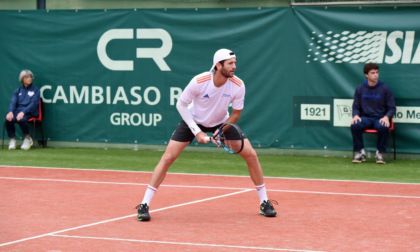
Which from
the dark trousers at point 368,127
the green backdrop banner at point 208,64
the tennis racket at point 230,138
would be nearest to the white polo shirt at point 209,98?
the tennis racket at point 230,138

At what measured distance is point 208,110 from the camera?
814 cm

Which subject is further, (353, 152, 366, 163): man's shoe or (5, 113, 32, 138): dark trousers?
(5, 113, 32, 138): dark trousers

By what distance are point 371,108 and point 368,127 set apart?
0.33 metres

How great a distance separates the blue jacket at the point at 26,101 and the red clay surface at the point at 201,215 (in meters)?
3.74

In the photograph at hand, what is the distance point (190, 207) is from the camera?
29.2ft

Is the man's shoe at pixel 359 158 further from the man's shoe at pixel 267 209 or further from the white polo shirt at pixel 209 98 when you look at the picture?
the white polo shirt at pixel 209 98

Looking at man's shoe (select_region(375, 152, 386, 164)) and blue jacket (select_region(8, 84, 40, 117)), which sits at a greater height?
blue jacket (select_region(8, 84, 40, 117))

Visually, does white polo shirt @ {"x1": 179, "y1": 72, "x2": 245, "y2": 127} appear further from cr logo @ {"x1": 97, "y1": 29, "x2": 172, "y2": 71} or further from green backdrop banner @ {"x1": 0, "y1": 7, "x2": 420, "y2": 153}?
cr logo @ {"x1": 97, "y1": 29, "x2": 172, "y2": 71}

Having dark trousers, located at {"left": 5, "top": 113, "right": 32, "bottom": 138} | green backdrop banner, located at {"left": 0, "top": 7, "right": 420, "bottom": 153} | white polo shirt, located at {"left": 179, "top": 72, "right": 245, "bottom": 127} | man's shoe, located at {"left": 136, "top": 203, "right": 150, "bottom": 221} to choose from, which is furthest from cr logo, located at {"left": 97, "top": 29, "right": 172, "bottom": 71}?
man's shoe, located at {"left": 136, "top": 203, "right": 150, "bottom": 221}

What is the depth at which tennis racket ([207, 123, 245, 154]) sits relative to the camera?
805 centimetres

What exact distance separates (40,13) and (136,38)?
223 centimetres

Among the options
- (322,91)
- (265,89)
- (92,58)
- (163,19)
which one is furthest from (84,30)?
(322,91)

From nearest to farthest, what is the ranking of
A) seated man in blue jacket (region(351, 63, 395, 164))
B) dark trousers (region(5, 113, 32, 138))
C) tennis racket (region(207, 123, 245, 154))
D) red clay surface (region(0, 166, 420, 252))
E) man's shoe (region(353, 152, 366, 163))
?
red clay surface (region(0, 166, 420, 252)), tennis racket (region(207, 123, 245, 154)), seated man in blue jacket (region(351, 63, 395, 164)), man's shoe (region(353, 152, 366, 163)), dark trousers (region(5, 113, 32, 138))

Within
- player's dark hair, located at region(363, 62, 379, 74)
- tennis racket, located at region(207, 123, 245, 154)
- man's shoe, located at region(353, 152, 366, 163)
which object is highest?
player's dark hair, located at region(363, 62, 379, 74)
